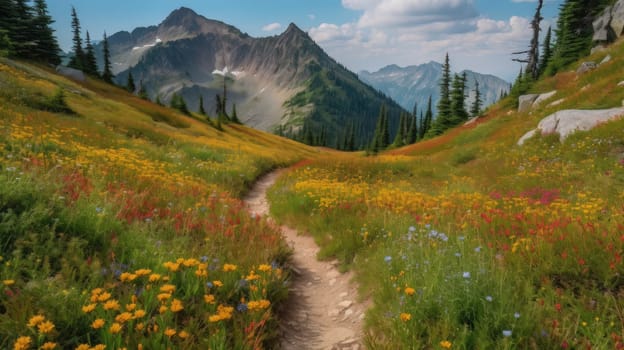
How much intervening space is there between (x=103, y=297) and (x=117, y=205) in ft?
9.63

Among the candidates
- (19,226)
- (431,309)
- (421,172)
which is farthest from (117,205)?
(421,172)

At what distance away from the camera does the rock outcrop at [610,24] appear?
1452 inches

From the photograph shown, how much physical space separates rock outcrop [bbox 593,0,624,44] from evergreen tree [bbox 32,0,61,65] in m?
87.5

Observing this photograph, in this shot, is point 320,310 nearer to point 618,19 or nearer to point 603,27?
point 618,19

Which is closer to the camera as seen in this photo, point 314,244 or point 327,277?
point 327,277

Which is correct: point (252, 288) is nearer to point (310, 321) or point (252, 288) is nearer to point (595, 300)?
point (310, 321)

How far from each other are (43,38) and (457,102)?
81.7 meters

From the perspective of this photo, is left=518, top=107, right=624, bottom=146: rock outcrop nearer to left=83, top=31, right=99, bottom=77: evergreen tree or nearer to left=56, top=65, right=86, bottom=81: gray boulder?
left=56, top=65, right=86, bottom=81: gray boulder

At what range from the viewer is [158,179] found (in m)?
8.98

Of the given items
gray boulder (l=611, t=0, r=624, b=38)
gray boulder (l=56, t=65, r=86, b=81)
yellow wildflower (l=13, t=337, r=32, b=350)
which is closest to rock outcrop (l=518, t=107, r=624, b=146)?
yellow wildflower (l=13, t=337, r=32, b=350)

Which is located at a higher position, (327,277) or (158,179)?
(158,179)

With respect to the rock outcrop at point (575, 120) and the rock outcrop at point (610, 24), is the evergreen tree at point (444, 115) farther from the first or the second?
the rock outcrop at point (575, 120)

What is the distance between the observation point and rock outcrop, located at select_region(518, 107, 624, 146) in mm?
15125

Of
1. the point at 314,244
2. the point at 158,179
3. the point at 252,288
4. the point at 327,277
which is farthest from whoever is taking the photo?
the point at 158,179
